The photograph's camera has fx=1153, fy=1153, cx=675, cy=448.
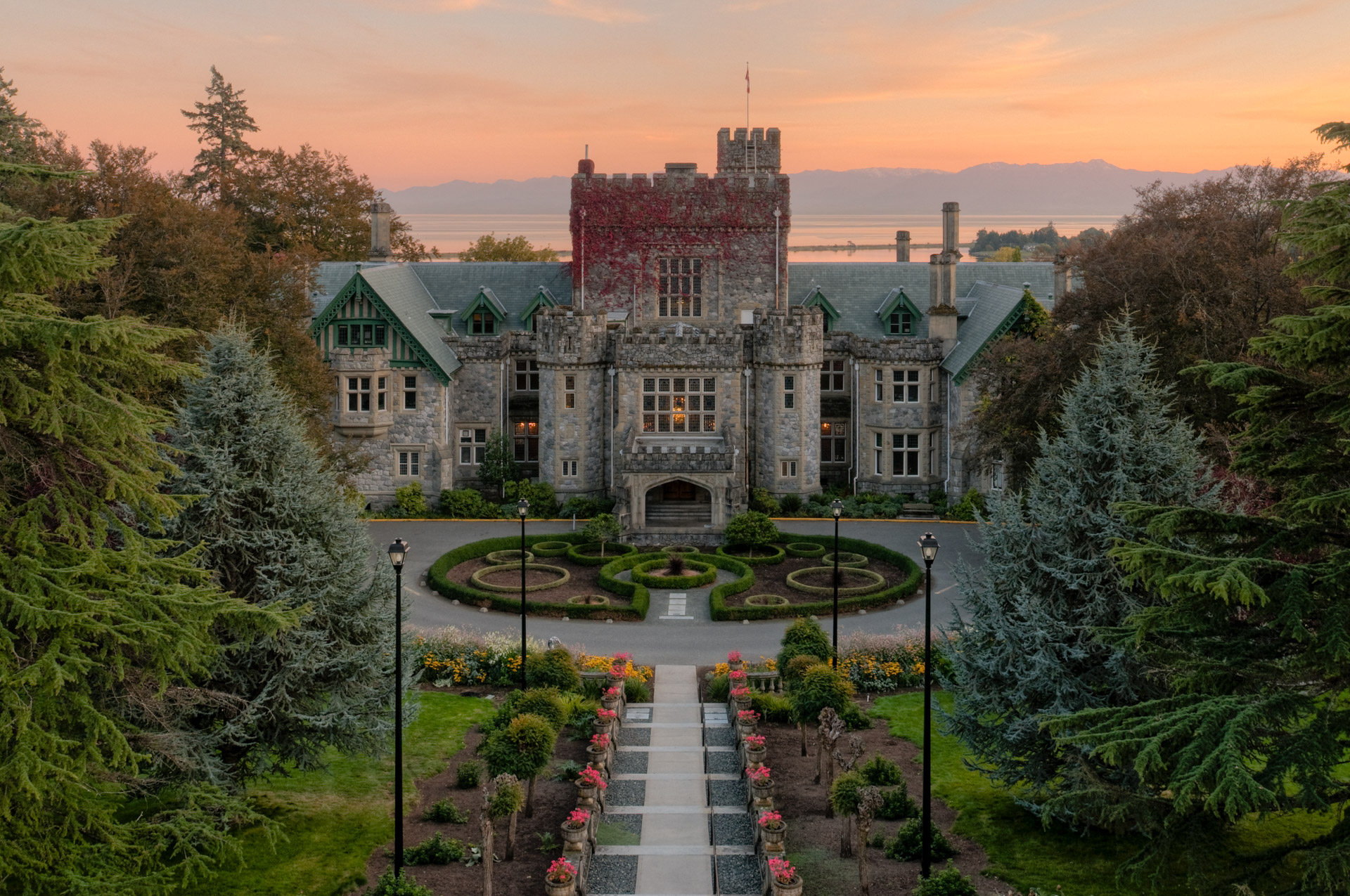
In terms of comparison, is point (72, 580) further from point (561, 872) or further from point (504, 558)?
point (504, 558)

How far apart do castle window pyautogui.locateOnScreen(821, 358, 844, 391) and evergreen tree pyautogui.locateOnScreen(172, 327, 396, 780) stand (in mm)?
33827

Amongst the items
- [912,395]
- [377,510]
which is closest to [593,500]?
[377,510]

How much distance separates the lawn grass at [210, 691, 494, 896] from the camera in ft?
57.4

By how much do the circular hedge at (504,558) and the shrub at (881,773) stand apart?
63.3 feet

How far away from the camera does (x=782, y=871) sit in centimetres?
1634

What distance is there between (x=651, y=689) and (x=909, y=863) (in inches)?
393

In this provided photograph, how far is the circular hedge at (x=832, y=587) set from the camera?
34.6m

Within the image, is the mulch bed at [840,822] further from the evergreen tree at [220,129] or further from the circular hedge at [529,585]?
the evergreen tree at [220,129]

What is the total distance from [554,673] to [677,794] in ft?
18.3

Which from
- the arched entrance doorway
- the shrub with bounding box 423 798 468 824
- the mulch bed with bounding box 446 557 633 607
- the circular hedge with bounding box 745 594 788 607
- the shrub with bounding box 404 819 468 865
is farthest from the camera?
the arched entrance doorway

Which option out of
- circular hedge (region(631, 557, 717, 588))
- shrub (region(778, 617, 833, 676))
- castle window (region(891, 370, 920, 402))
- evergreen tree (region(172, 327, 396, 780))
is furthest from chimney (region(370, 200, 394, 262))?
evergreen tree (region(172, 327, 396, 780))

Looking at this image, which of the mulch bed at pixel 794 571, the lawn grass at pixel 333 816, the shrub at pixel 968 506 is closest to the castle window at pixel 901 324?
the shrub at pixel 968 506

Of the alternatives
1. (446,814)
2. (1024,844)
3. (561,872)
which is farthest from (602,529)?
(561,872)

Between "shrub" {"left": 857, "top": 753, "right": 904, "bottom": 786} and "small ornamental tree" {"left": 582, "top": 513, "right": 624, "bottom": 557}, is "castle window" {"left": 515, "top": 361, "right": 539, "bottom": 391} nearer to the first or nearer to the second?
"small ornamental tree" {"left": 582, "top": 513, "right": 624, "bottom": 557}
